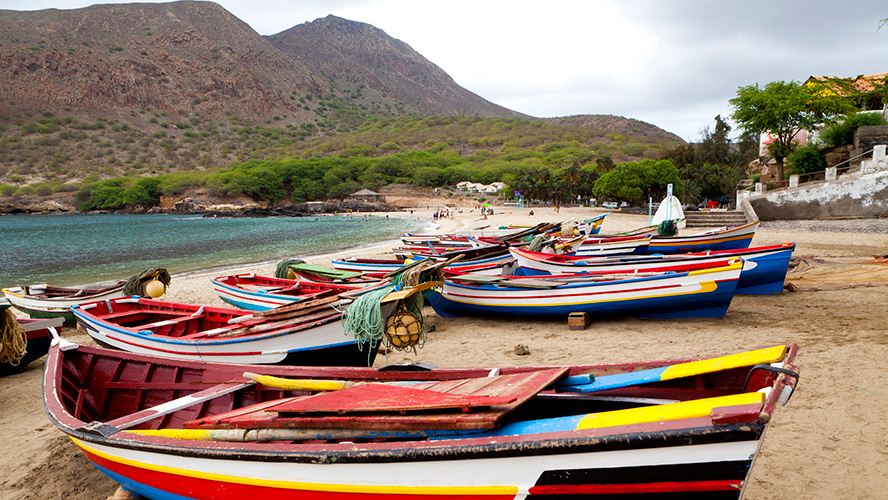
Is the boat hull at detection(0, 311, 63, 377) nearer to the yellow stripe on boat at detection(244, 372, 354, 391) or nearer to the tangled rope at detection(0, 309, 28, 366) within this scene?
the tangled rope at detection(0, 309, 28, 366)

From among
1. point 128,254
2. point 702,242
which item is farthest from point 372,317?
point 128,254

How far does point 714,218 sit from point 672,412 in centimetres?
2856

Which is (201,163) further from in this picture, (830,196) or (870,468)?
(870,468)

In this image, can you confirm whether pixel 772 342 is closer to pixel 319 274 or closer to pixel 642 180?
pixel 319 274

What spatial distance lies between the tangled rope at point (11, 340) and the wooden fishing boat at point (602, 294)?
5.94m

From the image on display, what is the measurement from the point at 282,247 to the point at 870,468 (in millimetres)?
30494

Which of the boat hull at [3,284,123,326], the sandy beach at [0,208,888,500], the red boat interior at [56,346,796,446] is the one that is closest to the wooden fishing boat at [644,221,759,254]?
the sandy beach at [0,208,888,500]

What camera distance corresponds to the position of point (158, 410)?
3.72 m

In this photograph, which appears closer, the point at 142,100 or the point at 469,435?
the point at 469,435

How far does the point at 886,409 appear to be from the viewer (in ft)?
13.5

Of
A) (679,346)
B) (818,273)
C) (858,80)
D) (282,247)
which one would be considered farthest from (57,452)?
(858,80)

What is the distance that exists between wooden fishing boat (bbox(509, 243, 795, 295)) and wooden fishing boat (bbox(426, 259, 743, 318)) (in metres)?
0.71

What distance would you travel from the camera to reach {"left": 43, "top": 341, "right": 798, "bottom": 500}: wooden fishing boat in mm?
1974

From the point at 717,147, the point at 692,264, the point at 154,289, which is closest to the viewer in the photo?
the point at 692,264
